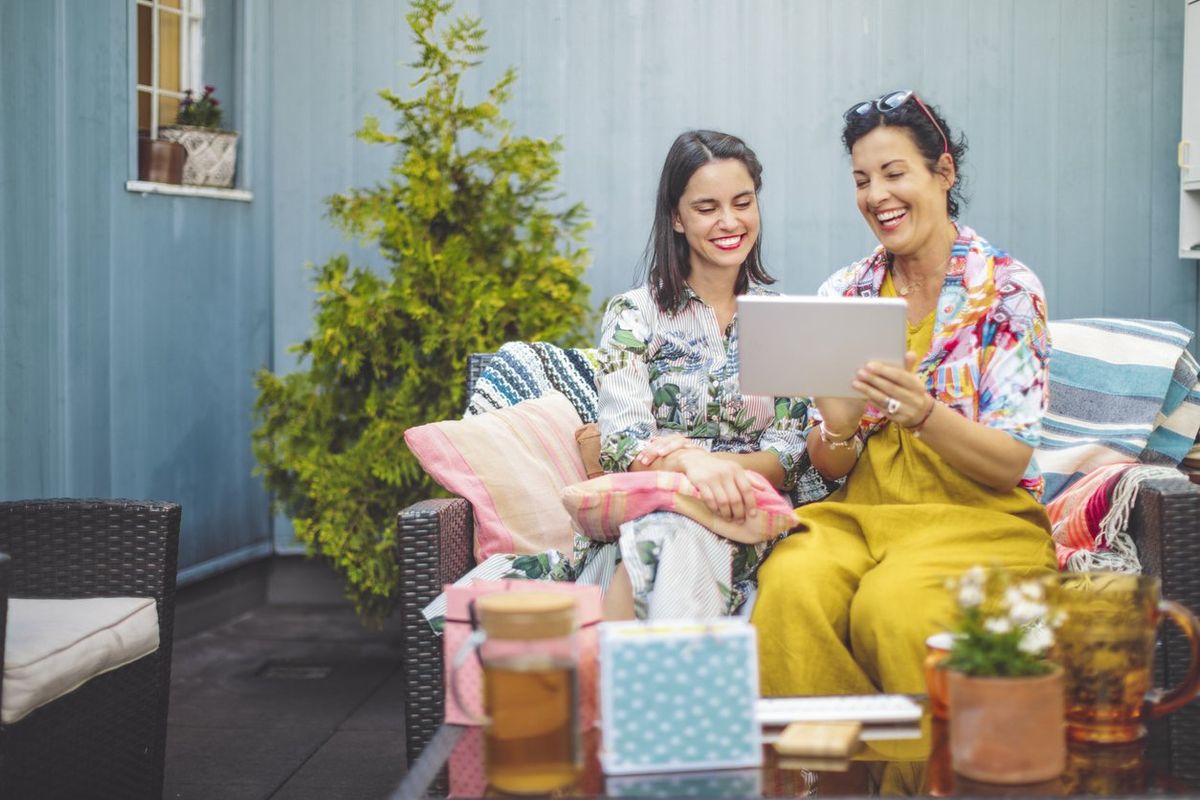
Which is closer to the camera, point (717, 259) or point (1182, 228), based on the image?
point (717, 259)

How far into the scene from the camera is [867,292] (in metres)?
2.67

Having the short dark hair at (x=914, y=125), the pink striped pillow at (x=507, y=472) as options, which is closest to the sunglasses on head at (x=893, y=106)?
the short dark hair at (x=914, y=125)

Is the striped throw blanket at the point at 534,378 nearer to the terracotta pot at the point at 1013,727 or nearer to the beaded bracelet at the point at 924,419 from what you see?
the beaded bracelet at the point at 924,419

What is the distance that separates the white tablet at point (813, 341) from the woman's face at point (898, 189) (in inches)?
13.7

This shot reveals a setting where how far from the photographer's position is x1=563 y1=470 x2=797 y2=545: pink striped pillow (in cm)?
238

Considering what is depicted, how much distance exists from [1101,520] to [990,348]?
584 mm

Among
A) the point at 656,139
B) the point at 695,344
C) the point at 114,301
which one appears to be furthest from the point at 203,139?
the point at 695,344

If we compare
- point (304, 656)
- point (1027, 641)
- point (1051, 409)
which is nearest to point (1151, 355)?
point (1051, 409)

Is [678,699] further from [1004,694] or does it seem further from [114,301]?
[114,301]

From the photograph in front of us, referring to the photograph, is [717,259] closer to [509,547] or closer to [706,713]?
[509,547]

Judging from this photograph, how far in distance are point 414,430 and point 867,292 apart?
105 cm

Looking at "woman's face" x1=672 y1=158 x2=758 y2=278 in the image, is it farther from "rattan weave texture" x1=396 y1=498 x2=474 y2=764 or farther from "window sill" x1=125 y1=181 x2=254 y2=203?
"window sill" x1=125 y1=181 x2=254 y2=203

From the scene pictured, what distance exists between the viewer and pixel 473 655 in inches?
66.1

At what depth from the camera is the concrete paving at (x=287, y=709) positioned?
3.19 metres
